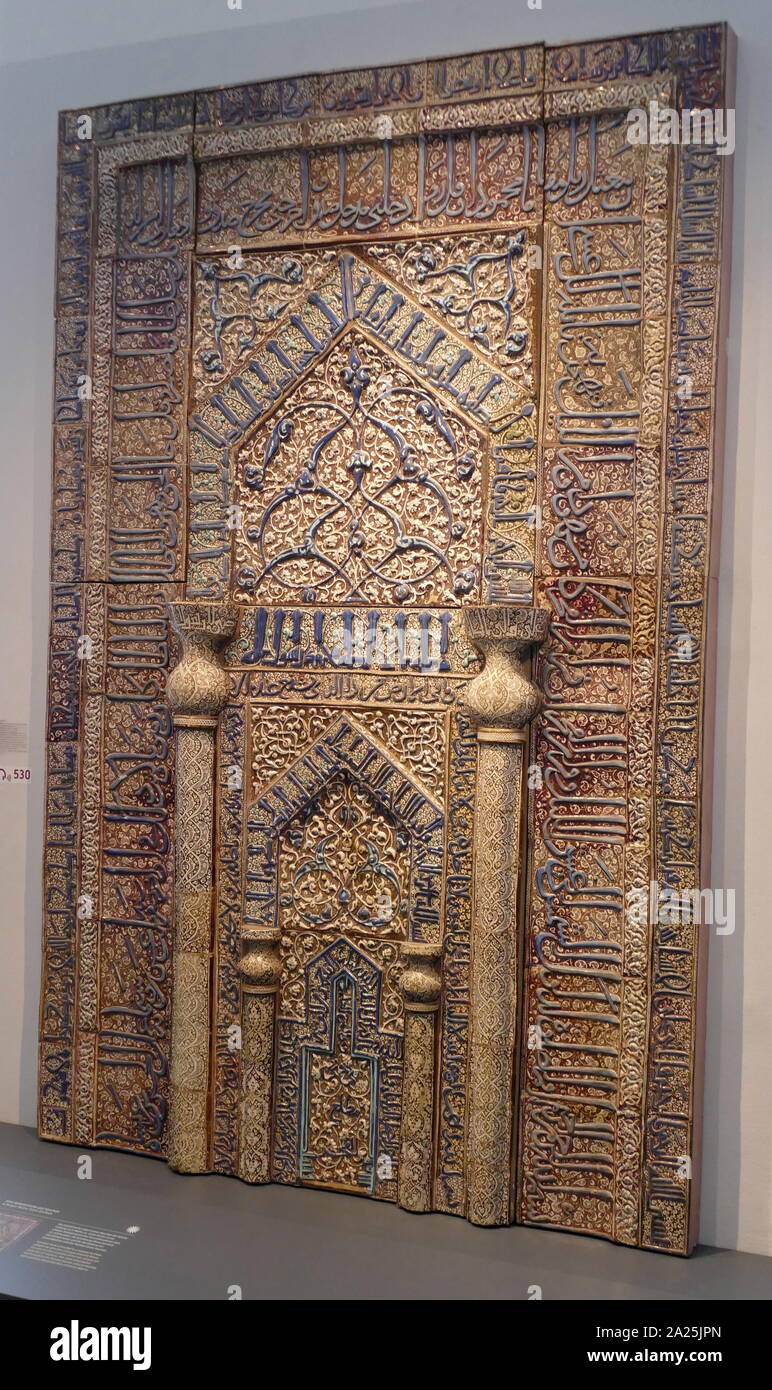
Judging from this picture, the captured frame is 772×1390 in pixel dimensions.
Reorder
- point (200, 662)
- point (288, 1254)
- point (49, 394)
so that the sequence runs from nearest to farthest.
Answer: point (288, 1254)
point (200, 662)
point (49, 394)

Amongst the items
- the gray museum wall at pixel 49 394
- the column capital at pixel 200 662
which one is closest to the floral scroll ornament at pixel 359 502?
the column capital at pixel 200 662

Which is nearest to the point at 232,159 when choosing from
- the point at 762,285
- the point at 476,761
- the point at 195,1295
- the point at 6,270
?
the point at 6,270

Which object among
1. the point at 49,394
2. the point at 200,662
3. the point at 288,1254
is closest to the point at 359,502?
the point at 200,662

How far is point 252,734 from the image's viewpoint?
3.77 meters

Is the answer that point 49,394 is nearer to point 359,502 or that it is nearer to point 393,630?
point 359,502

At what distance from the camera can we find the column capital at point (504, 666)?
3.41 metres

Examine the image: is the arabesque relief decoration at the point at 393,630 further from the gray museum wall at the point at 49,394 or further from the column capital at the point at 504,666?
the gray museum wall at the point at 49,394

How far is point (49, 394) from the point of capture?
4.13m

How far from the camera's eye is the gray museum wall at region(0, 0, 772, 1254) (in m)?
3.37

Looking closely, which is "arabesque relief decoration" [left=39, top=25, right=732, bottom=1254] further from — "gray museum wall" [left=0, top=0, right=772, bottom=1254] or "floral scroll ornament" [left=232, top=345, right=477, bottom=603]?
"gray museum wall" [left=0, top=0, right=772, bottom=1254]

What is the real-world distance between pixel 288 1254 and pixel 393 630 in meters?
1.61

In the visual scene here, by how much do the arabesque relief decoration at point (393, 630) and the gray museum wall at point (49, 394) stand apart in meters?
0.12
